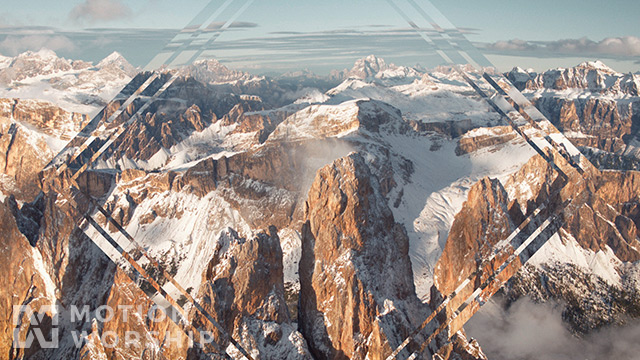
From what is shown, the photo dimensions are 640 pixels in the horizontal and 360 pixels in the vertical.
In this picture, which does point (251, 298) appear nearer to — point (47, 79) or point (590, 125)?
point (590, 125)

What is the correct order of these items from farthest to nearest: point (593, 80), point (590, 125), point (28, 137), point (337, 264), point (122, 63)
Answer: point (593, 80) < point (590, 125) < point (28, 137) < point (122, 63) < point (337, 264)

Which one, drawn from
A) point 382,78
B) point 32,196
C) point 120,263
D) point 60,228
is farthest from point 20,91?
point 382,78

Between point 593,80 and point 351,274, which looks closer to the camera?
point 351,274

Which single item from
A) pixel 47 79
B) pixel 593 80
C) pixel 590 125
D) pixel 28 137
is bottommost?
pixel 593 80

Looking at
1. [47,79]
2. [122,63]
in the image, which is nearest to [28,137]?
[122,63]

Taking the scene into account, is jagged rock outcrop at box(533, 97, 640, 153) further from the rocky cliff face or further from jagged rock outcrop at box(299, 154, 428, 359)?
the rocky cliff face

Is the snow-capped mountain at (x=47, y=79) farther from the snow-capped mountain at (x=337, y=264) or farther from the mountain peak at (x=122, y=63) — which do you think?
the snow-capped mountain at (x=337, y=264)

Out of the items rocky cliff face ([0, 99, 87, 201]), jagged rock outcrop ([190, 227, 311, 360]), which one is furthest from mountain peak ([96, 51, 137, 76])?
jagged rock outcrop ([190, 227, 311, 360])

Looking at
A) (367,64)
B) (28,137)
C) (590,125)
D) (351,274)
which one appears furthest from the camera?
(367,64)

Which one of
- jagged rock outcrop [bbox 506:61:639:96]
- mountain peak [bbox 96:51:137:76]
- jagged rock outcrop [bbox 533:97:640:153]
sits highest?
mountain peak [bbox 96:51:137:76]
